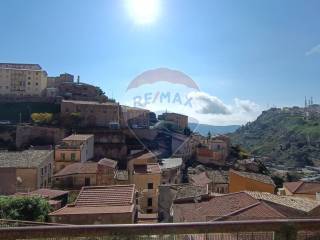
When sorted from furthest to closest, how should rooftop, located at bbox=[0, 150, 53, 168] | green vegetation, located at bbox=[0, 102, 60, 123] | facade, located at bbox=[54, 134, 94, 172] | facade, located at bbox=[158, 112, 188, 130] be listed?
facade, located at bbox=[158, 112, 188, 130], green vegetation, located at bbox=[0, 102, 60, 123], facade, located at bbox=[54, 134, 94, 172], rooftop, located at bbox=[0, 150, 53, 168]

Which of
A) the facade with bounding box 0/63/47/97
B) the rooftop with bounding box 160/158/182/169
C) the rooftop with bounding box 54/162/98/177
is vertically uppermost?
the facade with bounding box 0/63/47/97

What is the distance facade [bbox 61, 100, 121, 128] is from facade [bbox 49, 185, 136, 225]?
147ft

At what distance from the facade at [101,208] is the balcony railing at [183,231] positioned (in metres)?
12.6

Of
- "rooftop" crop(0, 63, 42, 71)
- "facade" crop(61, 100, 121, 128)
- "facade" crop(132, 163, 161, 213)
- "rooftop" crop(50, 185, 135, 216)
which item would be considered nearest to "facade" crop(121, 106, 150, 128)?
"facade" crop(61, 100, 121, 128)

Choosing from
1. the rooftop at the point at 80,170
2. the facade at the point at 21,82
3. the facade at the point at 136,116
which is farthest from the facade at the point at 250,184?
the facade at the point at 21,82

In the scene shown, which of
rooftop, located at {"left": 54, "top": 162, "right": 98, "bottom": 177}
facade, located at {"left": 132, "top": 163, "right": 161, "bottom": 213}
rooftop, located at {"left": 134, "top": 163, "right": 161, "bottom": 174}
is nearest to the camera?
facade, located at {"left": 132, "top": 163, "right": 161, "bottom": 213}

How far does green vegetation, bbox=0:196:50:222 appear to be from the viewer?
16.9m

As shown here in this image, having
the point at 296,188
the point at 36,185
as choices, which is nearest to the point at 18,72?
the point at 36,185

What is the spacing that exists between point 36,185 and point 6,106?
1883 inches

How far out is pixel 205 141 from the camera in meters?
66.9

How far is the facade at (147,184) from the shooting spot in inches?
1387

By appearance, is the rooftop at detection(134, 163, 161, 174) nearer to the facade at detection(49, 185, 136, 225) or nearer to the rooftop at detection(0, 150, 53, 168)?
the rooftop at detection(0, 150, 53, 168)

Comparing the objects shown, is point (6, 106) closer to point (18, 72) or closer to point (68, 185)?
point (18, 72)

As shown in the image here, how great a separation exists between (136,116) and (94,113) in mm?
11200
